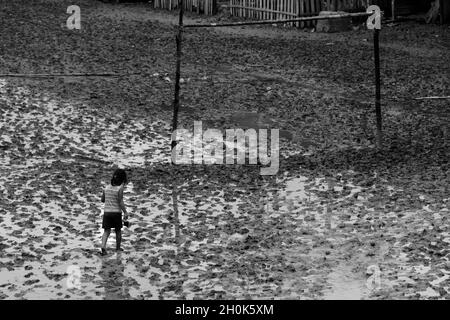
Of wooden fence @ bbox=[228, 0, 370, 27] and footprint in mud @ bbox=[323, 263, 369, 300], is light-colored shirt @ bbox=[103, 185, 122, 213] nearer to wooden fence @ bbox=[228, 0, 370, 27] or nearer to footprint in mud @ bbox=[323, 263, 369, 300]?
footprint in mud @ bbox=[323, 263, 369, 300]

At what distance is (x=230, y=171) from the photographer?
18266mm

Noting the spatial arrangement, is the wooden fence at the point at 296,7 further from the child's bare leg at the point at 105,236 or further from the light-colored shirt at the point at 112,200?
the child's bare leg at the point at 105,236

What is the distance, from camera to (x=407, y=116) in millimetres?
21844

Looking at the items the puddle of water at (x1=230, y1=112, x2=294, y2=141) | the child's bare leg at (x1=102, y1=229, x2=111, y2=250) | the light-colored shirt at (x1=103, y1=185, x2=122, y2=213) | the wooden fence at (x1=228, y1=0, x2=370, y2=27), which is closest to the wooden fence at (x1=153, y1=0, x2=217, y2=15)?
the wooden fence at (x1=228, y1=0, x2=370, y2=27)

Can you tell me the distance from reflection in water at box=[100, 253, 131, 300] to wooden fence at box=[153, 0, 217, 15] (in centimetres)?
2445

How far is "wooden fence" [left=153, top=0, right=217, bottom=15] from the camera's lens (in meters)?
36.4

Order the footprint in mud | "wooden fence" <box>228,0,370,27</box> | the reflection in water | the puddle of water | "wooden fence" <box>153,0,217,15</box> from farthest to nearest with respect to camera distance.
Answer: "wooden fence" <box>153,0,217,15</box> < "wooden fence" <box>228,0,370,27</box> < the puddle of water < the reflection in water < the footprint in mud

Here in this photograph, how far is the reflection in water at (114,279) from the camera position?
11758 millimetres

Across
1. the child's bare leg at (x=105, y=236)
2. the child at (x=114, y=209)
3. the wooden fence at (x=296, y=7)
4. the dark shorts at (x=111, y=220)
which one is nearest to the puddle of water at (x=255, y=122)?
the child at (x=114, y=209)

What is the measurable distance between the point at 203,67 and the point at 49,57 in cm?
491

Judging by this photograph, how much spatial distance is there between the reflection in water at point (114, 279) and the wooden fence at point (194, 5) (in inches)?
963

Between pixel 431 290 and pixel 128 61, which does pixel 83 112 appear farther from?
pixel 431 290

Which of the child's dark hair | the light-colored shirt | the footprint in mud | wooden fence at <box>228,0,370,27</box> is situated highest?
wooden fence at <box>228,0,370,27</box>
